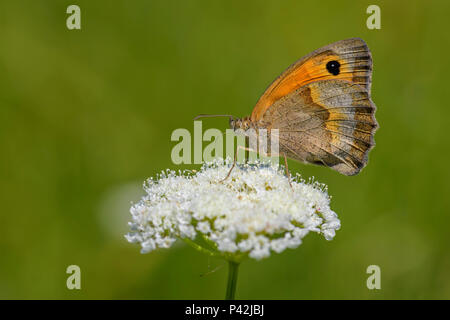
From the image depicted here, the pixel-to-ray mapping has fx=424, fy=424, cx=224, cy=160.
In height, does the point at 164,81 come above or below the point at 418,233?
above

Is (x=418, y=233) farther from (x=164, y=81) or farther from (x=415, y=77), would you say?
(x=164, y=81)

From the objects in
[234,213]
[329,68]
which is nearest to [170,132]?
[329,68]

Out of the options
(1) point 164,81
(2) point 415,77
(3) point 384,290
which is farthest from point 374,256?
(1) point 164,81

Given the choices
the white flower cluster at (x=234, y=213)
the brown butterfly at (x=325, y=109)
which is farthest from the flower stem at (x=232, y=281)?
the brown butterfly at (x=325, y=109)

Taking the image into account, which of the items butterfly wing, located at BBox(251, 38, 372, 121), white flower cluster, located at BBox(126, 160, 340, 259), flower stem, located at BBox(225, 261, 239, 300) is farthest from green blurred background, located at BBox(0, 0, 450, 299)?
flower stem, located at BBox(225, 261, 239, 300)

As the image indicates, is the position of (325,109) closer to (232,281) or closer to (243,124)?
(243,124)

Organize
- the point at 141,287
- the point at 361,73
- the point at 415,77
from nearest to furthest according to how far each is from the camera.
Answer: the point at 361,73 < the point at 141,287 < the point at 415,77
